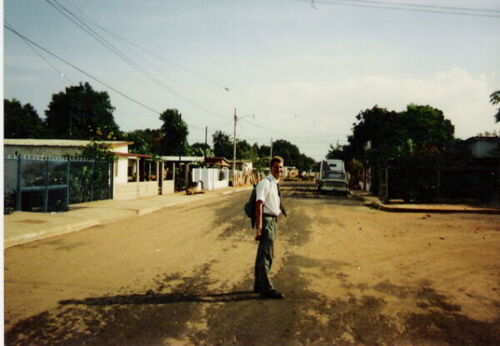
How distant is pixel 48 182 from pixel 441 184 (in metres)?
18.5

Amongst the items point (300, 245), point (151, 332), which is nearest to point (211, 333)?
point (151, 332)

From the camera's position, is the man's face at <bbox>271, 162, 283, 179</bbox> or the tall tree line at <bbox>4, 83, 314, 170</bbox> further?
the tall tree line at <bbox>4, 83, 314, 170</bbox>

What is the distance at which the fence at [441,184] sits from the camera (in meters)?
20.5

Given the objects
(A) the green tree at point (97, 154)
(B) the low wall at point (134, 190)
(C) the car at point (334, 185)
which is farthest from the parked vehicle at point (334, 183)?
(A) the green tree at point (97, 154)

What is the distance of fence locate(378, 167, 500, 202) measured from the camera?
20.5 metres

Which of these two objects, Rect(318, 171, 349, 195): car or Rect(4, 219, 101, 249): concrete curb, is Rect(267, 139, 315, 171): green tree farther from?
Rect(4, 219, 101, 249): concrete curb

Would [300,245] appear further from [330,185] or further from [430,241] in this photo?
[330,185]

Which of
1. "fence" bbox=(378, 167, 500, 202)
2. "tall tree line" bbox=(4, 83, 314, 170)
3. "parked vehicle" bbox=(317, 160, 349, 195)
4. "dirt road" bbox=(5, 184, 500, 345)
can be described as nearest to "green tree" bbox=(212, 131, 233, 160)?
"tall tree line" bbox=(4, 83, 314, 170)

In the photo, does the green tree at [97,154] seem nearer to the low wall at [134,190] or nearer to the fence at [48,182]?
the fence at [48,182]

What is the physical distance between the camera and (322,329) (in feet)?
14.0

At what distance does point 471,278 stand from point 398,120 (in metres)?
50.9

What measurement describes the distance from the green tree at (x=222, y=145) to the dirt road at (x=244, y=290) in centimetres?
6494

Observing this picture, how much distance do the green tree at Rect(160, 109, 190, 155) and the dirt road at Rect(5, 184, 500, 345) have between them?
45.4m

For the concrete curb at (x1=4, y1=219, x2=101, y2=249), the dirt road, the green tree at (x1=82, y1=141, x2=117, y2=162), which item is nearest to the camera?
the dirt road
